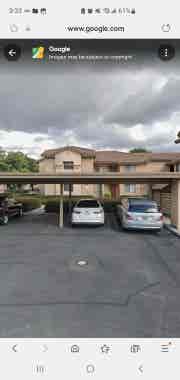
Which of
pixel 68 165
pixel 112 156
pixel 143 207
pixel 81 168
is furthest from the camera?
pixel 112 156

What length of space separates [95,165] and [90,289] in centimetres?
2303

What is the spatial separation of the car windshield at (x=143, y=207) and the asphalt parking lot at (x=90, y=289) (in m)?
1.72

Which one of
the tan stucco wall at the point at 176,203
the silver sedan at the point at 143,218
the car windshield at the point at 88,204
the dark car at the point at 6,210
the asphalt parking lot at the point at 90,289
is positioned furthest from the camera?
the dark car at the point at 6,210

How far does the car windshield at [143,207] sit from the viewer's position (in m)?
7.80

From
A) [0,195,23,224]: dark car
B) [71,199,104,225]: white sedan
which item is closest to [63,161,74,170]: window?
[0,195,23,224]: dark car

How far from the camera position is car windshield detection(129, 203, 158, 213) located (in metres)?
7.80

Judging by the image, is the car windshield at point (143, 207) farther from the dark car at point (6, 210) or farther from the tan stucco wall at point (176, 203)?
the dark car at point (6, 210)

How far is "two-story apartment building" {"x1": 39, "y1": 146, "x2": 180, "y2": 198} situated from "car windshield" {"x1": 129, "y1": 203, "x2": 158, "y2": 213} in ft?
43.8

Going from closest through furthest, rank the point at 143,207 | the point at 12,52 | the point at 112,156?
the point at 12,52 < the point at 143,207 < the point at 112,156

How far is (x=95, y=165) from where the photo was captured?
84.4ft

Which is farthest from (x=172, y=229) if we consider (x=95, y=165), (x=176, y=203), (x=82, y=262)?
(x=95, y=165)

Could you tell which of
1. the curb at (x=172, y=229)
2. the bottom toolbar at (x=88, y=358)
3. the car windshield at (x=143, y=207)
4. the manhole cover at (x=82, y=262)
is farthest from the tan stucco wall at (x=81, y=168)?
the bottom toolbar at (x=88, y=358)

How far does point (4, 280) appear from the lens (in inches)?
148

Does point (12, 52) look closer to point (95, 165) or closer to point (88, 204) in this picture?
point (88, 204)
